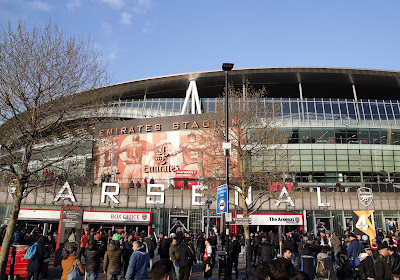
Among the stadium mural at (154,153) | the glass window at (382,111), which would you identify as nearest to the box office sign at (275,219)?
the stadium mural at (154,153)

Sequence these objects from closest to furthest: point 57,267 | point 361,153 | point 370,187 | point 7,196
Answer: point 57,267 < point 7,196 < point 370,187 < point 361,153

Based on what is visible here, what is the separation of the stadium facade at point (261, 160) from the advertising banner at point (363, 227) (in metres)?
12.5

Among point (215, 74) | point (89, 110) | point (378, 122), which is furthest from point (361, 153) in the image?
point (89, 110)

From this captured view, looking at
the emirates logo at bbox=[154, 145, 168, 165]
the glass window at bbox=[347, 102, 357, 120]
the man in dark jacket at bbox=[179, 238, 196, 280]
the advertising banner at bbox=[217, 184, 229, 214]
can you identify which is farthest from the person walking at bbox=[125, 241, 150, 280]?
the glass window at bbox=[347, 102, 357, 120]

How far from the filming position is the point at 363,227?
19.6 m

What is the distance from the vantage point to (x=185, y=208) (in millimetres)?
37219

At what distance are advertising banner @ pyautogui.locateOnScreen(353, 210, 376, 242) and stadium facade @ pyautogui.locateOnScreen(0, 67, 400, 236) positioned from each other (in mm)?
12510

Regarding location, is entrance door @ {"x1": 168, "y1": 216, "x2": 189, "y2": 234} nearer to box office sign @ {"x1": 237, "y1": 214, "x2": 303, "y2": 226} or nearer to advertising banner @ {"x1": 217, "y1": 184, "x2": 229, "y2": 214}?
box office sign @ {"x1": 237, "y1": 214, "x2": 303, "y2": 226}

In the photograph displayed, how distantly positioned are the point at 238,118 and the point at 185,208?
16757 mm

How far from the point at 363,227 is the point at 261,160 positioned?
778 inches

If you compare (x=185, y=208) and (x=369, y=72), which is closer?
(x=185, y=208)

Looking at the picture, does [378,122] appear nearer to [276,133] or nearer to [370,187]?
[370,187]

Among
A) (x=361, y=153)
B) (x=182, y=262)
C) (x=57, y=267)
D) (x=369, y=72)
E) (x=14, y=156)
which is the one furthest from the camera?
(x=369, y=72)

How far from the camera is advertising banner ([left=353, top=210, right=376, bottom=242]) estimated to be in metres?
19.3
